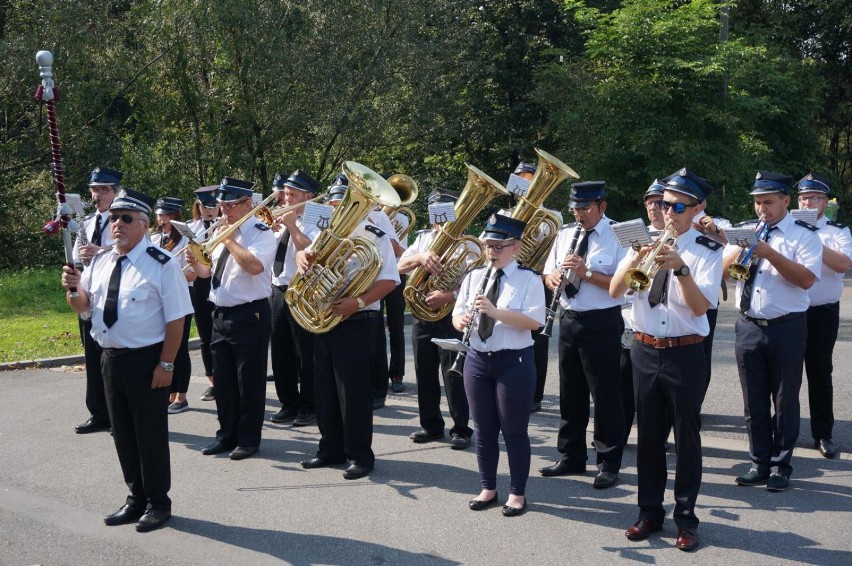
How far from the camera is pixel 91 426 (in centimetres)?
813

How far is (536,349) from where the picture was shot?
859 cm

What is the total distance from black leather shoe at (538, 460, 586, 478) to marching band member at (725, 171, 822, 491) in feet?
3.75

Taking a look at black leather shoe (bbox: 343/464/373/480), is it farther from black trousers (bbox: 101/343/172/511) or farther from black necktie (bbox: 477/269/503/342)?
black necktie (bbox: 477/269/503/342)

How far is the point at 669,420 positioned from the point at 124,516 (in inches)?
138

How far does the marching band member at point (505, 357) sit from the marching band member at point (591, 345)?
2.40 feet

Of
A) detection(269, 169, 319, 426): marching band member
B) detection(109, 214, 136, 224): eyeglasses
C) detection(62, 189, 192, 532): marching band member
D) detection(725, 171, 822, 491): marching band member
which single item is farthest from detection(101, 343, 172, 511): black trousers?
detection(725, 171, 822, 491): marching band member

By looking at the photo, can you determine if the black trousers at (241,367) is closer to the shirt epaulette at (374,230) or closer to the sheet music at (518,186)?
the shirt epaulette at (374,230)

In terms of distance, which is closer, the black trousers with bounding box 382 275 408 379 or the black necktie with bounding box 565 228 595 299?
the black necktie with bounding box 565 228 595 299

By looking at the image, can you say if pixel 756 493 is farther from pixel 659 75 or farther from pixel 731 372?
pixel 659 75

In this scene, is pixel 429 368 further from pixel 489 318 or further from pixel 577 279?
pixel 489 318

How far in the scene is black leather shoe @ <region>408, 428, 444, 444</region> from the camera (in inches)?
304

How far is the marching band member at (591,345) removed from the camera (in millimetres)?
6570

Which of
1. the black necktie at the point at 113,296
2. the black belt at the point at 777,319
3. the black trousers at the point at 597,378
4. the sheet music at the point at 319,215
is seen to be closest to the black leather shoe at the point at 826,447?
the black belt at the point at 777,319

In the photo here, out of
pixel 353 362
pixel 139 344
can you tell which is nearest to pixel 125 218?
pixel 139 344
